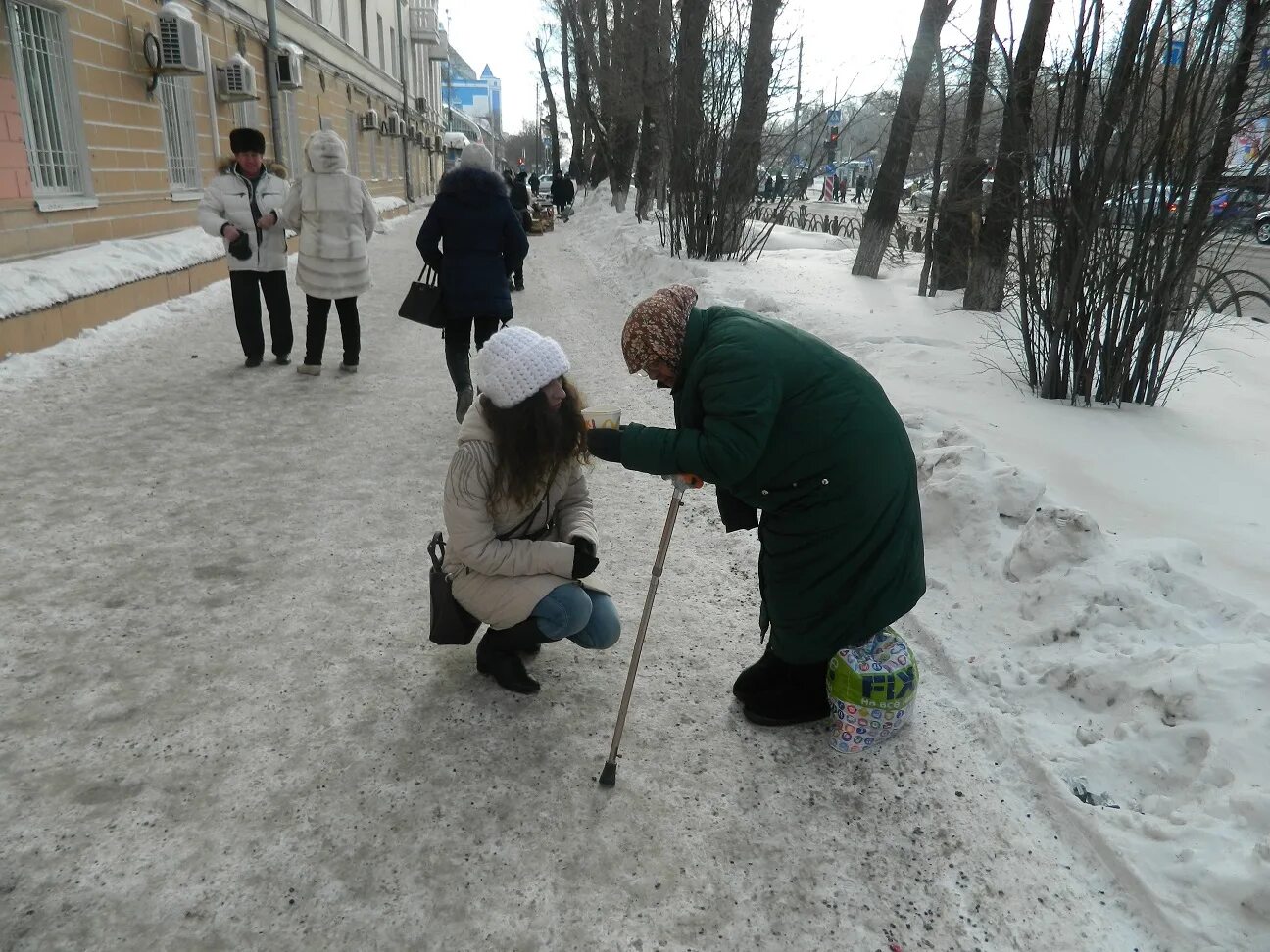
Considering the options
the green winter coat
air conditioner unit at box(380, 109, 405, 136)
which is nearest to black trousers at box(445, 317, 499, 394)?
the green winter coat

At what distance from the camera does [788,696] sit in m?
2.70

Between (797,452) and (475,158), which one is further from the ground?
(475,158)

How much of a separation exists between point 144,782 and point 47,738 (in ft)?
1.28

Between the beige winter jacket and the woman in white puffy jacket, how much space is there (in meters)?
4.22

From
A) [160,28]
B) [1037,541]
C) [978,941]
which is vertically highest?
[160,28]

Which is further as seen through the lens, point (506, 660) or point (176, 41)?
Answer: point (176, 41)

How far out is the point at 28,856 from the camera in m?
2.04

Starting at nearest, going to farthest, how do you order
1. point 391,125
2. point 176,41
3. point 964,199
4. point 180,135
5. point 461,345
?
point 461,345, point 964,199, point 176,41, point 180,135, point 391,125

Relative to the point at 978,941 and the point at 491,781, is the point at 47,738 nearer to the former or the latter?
the point at 491,781

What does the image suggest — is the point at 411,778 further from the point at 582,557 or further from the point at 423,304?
the point at 423,304

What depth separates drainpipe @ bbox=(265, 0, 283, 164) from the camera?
14.8m

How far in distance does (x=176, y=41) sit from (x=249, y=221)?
526 centimetres

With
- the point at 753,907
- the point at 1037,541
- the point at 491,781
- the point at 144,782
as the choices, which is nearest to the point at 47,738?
the point at 144,782

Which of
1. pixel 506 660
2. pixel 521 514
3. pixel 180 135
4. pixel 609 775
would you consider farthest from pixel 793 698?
pixel 180 135
